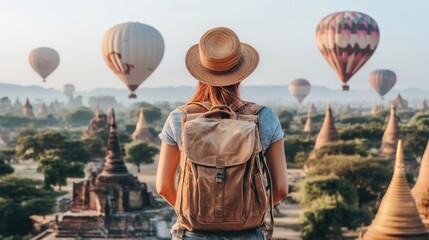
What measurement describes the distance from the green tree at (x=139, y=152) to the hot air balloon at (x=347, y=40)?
47.4 feet

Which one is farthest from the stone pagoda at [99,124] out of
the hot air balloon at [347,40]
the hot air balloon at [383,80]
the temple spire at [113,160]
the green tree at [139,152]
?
the hot air balloon at [383,80]

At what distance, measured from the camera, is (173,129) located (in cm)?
326

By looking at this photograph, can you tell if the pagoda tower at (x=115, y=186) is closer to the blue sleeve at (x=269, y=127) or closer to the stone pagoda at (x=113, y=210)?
the stone pagoda at (x=113, y=210)

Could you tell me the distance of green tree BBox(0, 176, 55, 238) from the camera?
80.4ft

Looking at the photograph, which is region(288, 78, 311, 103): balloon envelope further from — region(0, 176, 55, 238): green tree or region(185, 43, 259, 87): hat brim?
region(185, 43, 259, 87): hat brim

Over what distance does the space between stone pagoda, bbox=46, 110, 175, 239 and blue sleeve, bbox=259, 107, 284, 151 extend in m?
19.8

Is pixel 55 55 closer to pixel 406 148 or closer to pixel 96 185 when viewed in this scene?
pixel 406 148

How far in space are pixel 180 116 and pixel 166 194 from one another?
18.6 inches

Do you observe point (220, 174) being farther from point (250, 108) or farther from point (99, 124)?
point (99, 124)

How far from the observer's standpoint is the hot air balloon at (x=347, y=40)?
1524 inches

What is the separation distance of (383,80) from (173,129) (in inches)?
3069

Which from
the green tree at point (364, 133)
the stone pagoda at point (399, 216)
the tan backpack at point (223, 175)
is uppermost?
the tan backpack at point (223, 175)

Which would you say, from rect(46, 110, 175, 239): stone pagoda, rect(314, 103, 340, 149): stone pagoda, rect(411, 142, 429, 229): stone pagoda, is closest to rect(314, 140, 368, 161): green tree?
rect(314, 103, 340, 149): stone pagoda

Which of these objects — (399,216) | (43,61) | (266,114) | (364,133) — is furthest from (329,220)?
(43,61)
